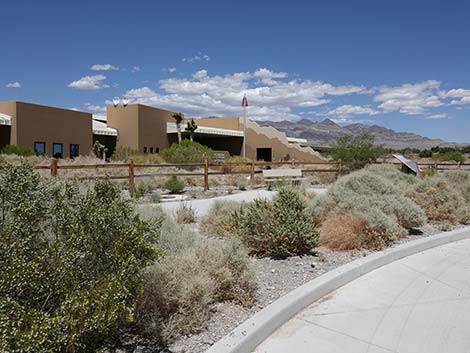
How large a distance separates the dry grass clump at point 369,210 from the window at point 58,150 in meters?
30.1

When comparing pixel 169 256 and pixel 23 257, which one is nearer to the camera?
pixel 23 257

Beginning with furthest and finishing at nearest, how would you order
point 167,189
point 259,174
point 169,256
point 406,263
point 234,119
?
point 234,119
point 259,174
point 167,189
point 406,263
point 169,256

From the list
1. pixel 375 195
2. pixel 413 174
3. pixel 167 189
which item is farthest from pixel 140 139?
pixel 375 195

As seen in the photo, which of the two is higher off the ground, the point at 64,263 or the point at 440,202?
the point at 64,263

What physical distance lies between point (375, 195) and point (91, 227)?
7686 millimetres

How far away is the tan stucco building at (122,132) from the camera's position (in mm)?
33156

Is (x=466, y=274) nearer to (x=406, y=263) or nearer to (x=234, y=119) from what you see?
(x=406, y=263)

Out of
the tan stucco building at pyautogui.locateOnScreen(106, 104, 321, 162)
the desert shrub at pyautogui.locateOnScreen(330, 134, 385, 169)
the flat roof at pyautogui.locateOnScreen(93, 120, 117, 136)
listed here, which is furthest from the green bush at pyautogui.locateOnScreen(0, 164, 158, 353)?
the tan stucco building at pyautogui.locateOnScreen(106, 104, 321, 162)

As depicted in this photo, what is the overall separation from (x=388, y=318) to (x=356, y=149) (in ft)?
78.3

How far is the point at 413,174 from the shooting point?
14156 mm

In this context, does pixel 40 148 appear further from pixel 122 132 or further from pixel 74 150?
pixel 122 132

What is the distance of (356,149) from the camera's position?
91.2 feet

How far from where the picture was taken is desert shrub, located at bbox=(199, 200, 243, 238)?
809 centimetres

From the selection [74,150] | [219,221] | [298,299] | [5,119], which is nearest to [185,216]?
[219,221]
